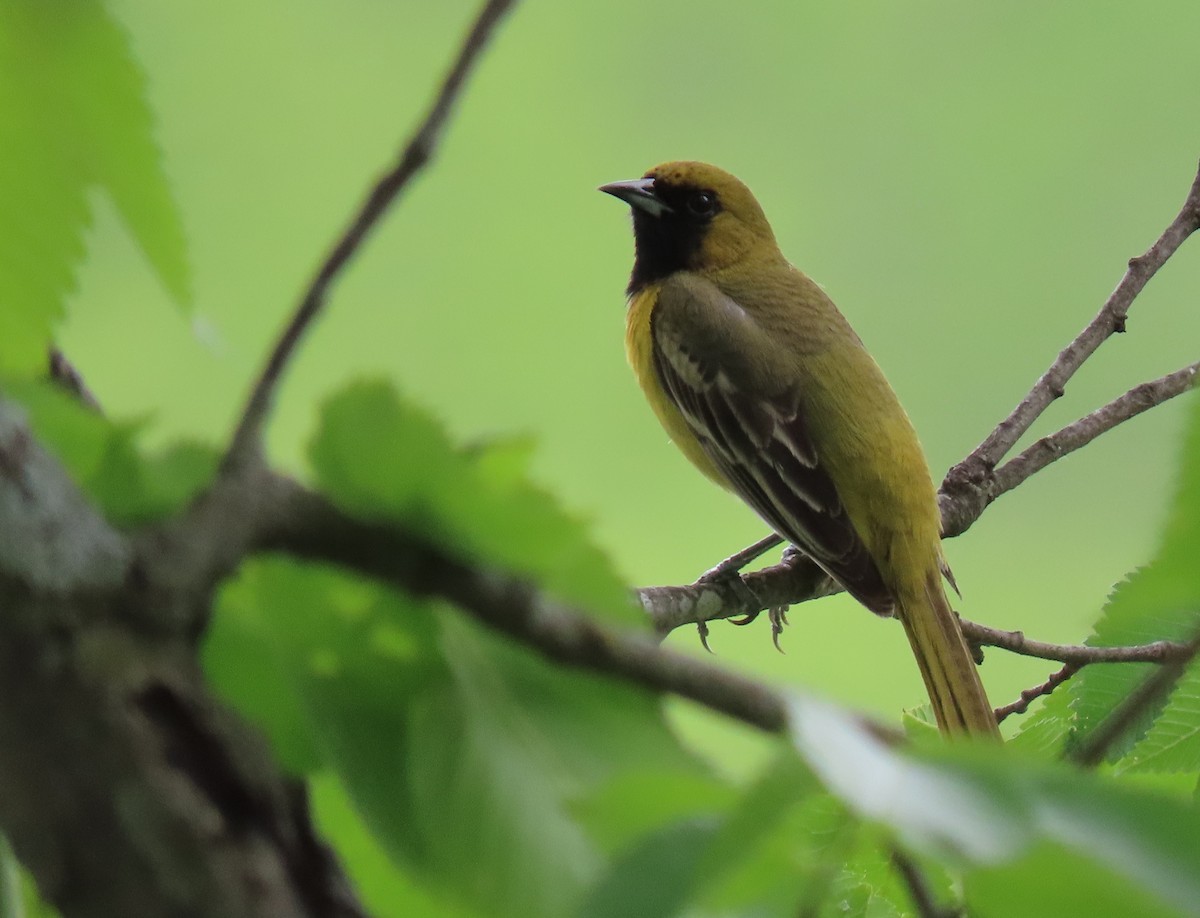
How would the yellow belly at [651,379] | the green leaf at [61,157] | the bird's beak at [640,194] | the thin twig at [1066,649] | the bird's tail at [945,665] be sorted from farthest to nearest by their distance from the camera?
the bird's beak at [640,194]
the yellow belly at [651,379]
the bird's tail at [945,665]
the thin twig at [1066,649]
the green leaf at [61,157]

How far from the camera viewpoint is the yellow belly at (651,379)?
342cm

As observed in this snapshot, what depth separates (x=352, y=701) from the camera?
20.4 inches

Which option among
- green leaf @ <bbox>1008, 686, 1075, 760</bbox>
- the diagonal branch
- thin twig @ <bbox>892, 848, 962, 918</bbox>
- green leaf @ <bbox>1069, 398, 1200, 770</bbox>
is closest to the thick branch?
thin twig @ <bbox>892, 848, 962, 918</bbox>

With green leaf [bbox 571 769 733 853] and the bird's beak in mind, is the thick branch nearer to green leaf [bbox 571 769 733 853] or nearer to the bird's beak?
green leaf [bbox 571 769 733 853]

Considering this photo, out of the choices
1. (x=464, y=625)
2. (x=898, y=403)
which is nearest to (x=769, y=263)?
(x=898, y=403)

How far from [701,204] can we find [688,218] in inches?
2.4

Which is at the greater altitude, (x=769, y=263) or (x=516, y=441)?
(x=516, y=441)

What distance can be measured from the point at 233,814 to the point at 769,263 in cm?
356

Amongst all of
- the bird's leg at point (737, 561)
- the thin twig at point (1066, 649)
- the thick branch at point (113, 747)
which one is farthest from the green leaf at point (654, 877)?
the bird's leg at point (737, 561)

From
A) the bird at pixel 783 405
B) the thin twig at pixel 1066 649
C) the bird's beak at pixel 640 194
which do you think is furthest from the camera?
the bird's beak at pixel 640 194

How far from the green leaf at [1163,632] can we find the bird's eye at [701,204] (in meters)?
2.97

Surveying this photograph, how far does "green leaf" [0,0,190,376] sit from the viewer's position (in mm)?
549

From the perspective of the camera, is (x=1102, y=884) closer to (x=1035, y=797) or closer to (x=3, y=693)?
(x=1035, y=797)

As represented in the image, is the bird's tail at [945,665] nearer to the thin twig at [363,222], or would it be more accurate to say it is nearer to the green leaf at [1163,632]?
the green leaf at [1163,632]
